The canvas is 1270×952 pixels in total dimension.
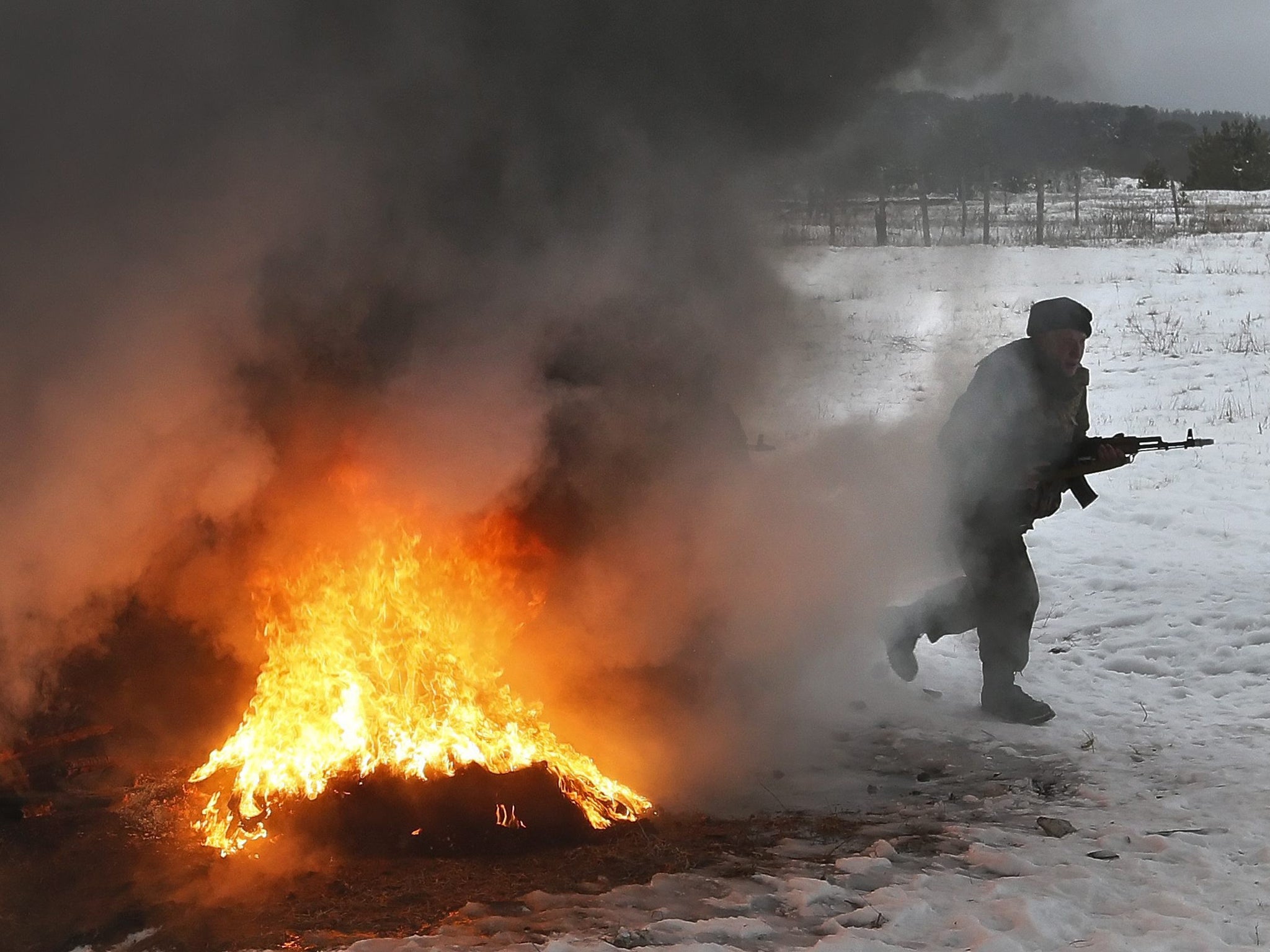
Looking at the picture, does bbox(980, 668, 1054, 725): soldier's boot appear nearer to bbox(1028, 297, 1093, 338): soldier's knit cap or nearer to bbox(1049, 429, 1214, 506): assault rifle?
bbox(1049, 429, 1214, 506): assault rifle

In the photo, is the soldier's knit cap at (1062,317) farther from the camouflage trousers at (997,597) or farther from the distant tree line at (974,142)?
the camouflage trousers at (997,597)

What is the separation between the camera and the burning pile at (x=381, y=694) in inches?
169

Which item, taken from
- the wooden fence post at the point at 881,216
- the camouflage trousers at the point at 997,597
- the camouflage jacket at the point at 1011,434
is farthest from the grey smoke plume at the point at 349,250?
the camouflage trousers at the point at 997,597

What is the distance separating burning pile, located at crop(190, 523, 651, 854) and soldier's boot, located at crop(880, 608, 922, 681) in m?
2.20

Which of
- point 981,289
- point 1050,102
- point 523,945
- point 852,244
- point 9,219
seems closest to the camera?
point 523,945

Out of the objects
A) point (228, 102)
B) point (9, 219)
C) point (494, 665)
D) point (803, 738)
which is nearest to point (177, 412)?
point (9, 219)

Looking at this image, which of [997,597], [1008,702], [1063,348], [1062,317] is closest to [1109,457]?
[1063,348]

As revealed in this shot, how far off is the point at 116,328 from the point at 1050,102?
430 centimetres

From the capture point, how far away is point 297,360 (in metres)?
4.60

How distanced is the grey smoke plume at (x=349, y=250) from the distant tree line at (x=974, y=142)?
306 mm

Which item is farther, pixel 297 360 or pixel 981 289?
pixel 981 289

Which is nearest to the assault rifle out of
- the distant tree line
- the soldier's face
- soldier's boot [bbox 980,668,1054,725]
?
the soldier's face

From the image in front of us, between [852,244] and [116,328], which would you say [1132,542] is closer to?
[852,244]

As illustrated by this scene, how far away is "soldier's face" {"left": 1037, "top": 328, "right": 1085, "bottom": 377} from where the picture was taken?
227 inches
